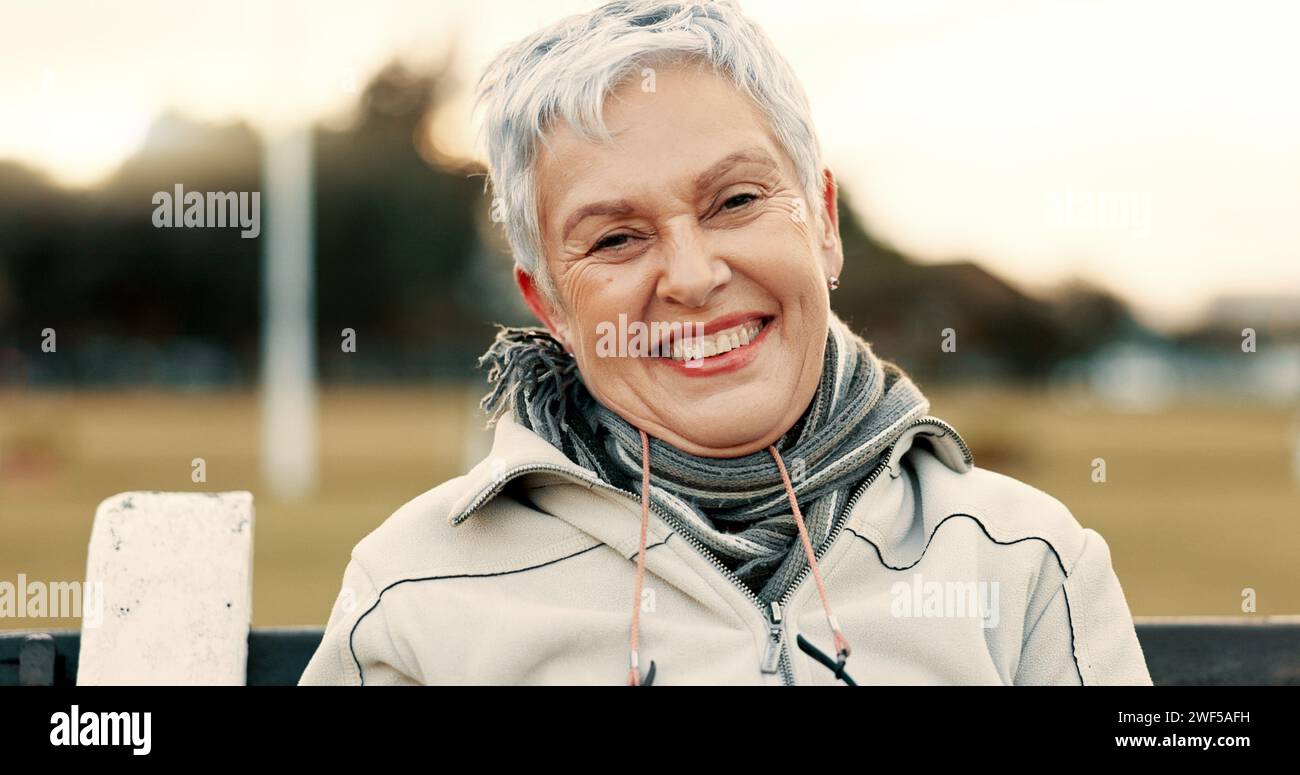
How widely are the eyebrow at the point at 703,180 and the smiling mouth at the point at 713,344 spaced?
241 mm

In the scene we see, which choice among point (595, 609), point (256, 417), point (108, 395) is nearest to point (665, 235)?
point (595, 609)

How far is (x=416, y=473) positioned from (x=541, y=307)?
27.1 metres

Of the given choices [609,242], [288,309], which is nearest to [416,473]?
[288,309]

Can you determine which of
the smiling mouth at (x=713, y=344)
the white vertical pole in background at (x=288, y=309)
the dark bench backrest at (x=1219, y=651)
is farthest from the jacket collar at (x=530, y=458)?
the white vertical pole in background at (x=288, y=309)

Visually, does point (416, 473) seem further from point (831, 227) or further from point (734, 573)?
point (734, 573)

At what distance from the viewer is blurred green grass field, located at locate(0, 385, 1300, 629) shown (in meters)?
14.5

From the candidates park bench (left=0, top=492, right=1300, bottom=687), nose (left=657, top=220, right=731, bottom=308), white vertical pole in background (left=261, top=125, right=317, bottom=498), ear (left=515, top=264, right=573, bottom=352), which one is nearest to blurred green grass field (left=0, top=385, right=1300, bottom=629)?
white vertical pole in background (left=261, top=125, right=317, bottom=498)

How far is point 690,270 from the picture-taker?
7.57ft

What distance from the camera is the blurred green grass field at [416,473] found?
14.5m

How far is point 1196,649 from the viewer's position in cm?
264

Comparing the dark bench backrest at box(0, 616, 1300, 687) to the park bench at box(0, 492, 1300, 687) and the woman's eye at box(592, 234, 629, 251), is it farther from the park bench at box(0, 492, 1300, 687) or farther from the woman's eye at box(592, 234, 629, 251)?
the woman's eye at box(592, 234, 629, 251)

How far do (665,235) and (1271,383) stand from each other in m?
63.5
